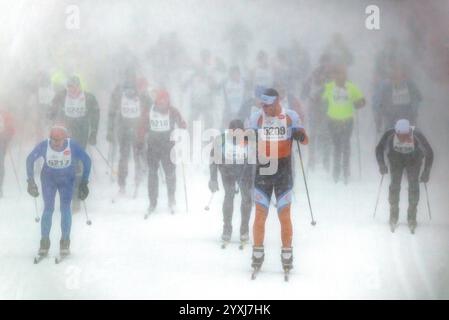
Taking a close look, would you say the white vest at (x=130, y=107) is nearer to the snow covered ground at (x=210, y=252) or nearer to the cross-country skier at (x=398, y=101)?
the snow covered ground at (x=210, y=252)

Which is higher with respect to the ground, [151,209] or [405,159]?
[405,159]

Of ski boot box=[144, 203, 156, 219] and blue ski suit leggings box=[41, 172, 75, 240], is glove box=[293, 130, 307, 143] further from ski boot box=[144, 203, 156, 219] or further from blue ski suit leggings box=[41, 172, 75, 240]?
blue ski suit leggings box=[41, 172, 75, 240]

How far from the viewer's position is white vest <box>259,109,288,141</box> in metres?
5.23

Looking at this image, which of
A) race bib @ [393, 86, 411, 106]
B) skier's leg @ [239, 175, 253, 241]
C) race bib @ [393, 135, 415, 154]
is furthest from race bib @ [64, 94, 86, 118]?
race bib @ [393, 86, 411, 106]

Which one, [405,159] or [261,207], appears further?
[405,159]

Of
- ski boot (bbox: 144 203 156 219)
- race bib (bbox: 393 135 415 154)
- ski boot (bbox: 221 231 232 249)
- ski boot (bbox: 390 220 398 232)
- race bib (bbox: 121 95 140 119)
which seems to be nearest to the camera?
ski boot (bbox: 221 231 232 249)

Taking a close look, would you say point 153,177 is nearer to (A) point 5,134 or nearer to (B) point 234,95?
(B) point 234,95

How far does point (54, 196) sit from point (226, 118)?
164 centimetres

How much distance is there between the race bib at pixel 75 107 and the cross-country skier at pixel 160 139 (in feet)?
1.73

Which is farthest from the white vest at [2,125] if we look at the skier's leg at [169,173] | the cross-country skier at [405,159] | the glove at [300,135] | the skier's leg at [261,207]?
the cross-country skier at [405,159]

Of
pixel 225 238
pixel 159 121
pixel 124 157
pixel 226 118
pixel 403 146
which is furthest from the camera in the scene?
pixel 124 157

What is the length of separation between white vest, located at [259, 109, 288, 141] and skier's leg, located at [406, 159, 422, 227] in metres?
1.31

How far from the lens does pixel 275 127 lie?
17.2 feet

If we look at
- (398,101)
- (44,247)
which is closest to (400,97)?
(398,101)
